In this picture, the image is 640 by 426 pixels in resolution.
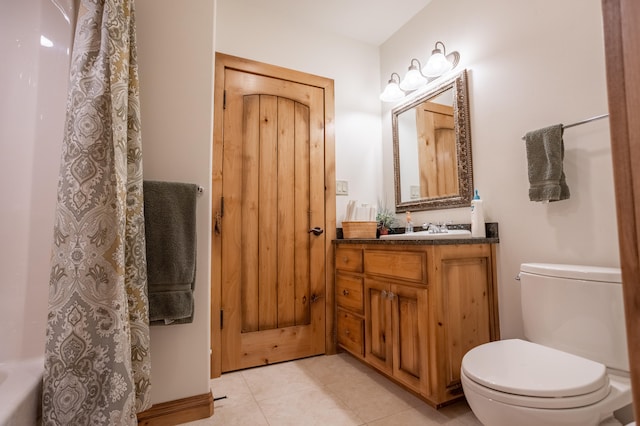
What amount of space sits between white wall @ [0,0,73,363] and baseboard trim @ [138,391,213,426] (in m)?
0.54

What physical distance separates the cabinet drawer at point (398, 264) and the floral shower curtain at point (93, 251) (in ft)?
4.21

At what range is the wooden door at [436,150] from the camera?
2.11 meters

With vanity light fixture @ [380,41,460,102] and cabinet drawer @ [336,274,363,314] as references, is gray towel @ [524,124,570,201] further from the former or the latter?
cabinet drawer @ [336,274,363,314]

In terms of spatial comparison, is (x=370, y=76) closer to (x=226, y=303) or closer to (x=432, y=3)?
(x=432, y=3)

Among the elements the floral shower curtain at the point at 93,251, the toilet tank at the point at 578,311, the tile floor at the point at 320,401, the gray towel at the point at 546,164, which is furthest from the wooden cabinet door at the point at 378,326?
the floral shower curtain at the point at 93,251

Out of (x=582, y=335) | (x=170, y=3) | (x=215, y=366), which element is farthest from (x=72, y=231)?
(x=582, y=335)

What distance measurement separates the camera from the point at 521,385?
101 centimetres

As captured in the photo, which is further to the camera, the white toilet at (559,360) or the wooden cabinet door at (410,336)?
the wooden cabinet door at (410,336)

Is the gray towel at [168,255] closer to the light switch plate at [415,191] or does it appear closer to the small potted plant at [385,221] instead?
the small potted plant at [385,221]

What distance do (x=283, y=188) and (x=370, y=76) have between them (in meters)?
1.36

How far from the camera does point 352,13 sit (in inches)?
95.6

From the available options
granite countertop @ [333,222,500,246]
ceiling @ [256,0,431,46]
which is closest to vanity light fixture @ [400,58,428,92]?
ceiling @ [256,0,431,46]

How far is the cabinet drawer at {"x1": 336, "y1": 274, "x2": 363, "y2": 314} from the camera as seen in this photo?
6.87 feet

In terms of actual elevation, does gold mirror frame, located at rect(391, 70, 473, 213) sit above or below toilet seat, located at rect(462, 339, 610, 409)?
above
